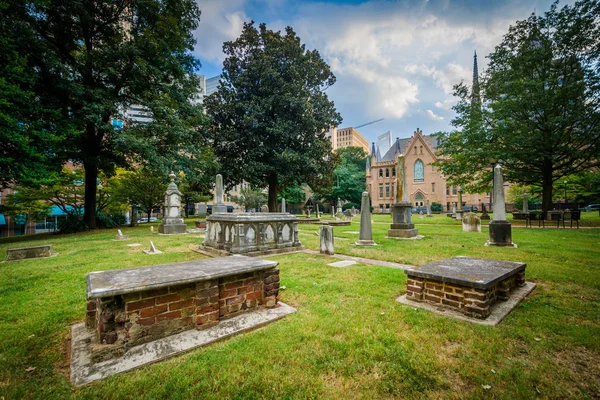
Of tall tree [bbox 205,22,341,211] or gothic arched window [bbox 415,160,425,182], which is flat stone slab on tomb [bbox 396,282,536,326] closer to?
tall tree [bbox 205,22,341,211]

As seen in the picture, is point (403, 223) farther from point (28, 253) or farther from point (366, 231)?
point (28, 253)

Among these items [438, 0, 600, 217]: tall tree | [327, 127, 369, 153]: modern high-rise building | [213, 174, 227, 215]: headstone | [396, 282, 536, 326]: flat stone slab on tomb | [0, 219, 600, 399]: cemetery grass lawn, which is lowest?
[0, 219, 600, 399]: cemetery grass lawn

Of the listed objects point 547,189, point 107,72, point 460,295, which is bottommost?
point 460,295

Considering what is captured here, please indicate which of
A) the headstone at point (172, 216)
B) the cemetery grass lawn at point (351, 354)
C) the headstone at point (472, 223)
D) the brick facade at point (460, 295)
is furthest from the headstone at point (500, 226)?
the headstone at point (172, 216)

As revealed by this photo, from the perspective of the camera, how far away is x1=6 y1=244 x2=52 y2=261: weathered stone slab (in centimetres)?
743

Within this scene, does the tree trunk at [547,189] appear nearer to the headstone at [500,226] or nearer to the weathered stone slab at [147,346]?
the headstone at [500,226]

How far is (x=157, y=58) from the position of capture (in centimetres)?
1472

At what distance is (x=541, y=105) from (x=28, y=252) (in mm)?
26514

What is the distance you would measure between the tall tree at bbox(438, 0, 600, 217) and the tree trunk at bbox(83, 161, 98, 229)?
25.8m

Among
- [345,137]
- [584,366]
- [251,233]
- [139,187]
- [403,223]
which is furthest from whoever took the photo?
[345,137]

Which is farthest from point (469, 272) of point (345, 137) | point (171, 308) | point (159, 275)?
point (345, 137)

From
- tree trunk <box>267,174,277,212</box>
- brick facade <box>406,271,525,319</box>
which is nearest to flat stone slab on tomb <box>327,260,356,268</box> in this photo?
brick facade <box>406,271,525,319</box>

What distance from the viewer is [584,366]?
224 centimetres

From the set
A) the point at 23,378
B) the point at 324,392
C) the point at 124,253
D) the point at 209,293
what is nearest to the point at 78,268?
the point at 124,253
